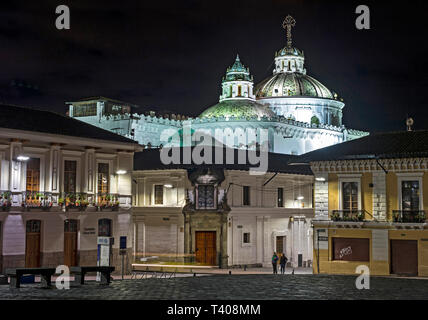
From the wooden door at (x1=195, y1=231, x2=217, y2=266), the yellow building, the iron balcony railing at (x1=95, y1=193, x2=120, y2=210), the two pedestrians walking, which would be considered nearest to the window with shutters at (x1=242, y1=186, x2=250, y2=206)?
the wooden door at (x1=195, y1=231, x2=217, y2=266)

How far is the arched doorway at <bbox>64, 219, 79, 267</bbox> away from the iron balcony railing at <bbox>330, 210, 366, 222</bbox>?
51.3 ft

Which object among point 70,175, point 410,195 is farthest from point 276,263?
point 70,175

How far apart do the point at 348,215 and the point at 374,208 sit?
1.66 metres

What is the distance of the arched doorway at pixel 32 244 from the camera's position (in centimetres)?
3834

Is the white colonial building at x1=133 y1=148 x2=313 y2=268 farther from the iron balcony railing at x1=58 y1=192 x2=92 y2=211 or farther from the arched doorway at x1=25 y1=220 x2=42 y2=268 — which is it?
the arched doorway at x1=25 y1=220 x2=42 y2=268

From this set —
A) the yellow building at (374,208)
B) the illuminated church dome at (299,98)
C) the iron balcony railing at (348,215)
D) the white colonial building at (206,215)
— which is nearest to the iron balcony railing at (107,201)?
the white colonial building at (206,215)

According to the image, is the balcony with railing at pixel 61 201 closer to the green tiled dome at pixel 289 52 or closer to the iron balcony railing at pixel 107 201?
the iron balcony railing at pixel 107 201

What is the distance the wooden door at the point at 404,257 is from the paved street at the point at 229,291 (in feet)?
36.5

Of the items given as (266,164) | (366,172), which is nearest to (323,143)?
(266,164)

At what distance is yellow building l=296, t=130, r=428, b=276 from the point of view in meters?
41.8

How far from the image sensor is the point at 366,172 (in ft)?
143

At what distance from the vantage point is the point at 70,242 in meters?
40.8

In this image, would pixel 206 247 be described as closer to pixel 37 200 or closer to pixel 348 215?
pixel 348 215
